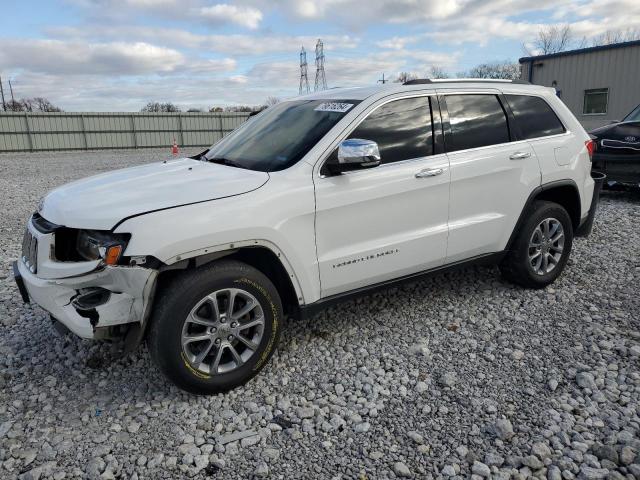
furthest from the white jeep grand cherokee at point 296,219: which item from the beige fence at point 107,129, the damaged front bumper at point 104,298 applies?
the beige fence at point 107,129

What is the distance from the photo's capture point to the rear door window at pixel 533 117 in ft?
14.3

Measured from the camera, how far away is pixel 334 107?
370cm

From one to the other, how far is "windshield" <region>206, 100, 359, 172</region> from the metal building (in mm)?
16112

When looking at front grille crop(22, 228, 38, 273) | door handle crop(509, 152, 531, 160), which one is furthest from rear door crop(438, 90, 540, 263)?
front grille crop(22, 228, 38, 273)

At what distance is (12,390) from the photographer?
10.6ft

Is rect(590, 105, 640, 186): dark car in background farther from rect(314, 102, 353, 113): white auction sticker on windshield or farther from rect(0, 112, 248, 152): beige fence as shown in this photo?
rect(0, 112, 248, 152): beige fence

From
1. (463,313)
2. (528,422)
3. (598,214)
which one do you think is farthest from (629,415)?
(598,214)

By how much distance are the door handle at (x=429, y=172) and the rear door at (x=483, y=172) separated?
0.16 m

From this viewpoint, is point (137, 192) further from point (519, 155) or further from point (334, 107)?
point (519, 155)

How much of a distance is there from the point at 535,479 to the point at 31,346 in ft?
11.6

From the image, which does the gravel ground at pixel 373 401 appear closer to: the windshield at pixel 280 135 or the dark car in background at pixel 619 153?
the windshield at pixel 280 135

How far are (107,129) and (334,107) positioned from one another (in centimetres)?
2752

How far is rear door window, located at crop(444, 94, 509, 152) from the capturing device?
13.0 feet

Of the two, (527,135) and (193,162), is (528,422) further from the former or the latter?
(193,162)
